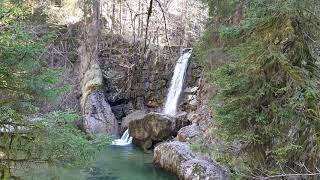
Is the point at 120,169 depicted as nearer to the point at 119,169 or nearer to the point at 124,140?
the point at 119,169

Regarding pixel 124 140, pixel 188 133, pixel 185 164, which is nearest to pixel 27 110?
pixel 185 164

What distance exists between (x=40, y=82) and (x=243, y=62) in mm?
3203

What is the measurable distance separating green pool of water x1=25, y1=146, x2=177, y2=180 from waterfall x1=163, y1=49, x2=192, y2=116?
14.1 feet

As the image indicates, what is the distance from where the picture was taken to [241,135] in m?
5.89

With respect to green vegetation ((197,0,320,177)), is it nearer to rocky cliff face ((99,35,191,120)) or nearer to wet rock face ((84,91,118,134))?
wet rock face ((84,91,118,134))

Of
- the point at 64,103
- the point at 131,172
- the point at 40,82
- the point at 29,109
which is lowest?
the point at 131,172

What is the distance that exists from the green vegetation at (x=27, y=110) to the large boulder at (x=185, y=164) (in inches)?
154

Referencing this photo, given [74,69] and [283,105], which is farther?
[74,69]

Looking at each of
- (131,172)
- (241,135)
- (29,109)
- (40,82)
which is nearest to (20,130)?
(29,109)

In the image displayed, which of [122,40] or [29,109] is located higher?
[122,40]

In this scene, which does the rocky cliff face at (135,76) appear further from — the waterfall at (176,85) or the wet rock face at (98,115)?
the wet rock face at (98,115)

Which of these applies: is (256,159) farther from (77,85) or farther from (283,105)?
(77,85)

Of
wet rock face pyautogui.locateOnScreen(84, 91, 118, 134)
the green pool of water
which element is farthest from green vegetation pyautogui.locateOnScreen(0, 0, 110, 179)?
wet rock face pyautogui.locateOnScreen(84, 91, 118, 134)

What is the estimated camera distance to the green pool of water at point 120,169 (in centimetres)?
1276
